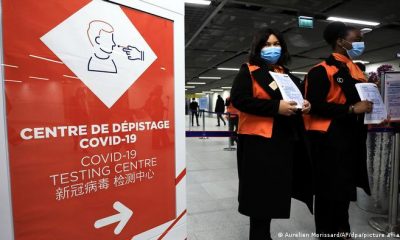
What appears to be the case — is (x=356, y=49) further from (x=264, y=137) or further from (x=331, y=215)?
(x=331, y=215)

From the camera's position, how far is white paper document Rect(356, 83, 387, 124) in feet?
5.43

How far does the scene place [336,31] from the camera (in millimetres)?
1798

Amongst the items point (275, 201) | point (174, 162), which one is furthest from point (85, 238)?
point (275, 201)

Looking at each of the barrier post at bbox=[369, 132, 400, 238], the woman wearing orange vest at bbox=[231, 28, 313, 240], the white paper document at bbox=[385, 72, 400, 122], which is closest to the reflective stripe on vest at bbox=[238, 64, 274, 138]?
the woman wearing orange vest at bbox=[231, 28, 313, 240]

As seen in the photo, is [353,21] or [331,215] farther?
[353,21]

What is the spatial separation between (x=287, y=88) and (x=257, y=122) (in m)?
0.26

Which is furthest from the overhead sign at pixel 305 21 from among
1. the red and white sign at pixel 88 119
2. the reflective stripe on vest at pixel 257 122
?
the red and white sign at pixel 88 119

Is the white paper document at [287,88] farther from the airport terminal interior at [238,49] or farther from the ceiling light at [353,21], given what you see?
the ceiling light at [353,21]

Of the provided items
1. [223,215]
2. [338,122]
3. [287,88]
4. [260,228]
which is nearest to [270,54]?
[287,88]

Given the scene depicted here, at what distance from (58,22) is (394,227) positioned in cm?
259

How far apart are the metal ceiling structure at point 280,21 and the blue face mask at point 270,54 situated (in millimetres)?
3744

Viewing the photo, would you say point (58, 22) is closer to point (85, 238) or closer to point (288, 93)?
point (85, 238)

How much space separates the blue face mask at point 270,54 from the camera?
4.99ft

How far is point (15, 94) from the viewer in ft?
2.26
